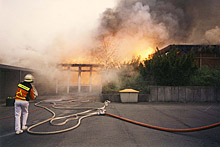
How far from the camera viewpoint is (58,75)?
1694cm

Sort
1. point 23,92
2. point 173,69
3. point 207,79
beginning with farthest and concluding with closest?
point 207,79
point 173,69
point 23,92

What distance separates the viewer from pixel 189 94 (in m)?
10.8

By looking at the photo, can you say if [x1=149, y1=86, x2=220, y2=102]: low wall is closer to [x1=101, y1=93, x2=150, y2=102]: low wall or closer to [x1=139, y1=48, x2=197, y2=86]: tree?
[x1=101, y1=93, x2=150, y2=102]: low wall

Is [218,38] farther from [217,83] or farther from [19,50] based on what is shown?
[19,50]

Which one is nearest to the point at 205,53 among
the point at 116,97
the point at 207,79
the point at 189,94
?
the point at 207,79

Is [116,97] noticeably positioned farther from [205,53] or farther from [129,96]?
[205,53]

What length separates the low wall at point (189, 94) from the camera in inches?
425

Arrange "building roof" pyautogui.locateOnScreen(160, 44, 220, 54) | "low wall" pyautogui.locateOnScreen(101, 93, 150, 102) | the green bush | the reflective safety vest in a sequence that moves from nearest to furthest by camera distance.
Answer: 1. the reflective safety vest
2. "low wall" pyautogui.locateOnScreen(101, 93, 150, 102)
3. the green bush
4. "building roof" pyautogui.locateOnScreen(160, 44, 220, 54)

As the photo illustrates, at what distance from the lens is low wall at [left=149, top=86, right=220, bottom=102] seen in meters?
10.8

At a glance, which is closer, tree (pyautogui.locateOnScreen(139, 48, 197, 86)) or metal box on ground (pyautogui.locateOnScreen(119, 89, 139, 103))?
metal box on ground (pyautogui.locateOnScreen(119, 89, 139, 103))

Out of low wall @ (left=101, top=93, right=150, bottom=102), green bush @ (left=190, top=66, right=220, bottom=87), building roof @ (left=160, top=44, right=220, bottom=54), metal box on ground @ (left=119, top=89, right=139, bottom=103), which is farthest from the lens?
building roof @ (left=160, top=44, right=220, bottom=54)

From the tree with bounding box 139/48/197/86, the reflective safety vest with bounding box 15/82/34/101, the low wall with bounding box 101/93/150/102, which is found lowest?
the low wall with bounding box 101/93/150/102

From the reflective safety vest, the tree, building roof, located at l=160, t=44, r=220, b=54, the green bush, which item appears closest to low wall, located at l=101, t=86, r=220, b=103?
the green bush

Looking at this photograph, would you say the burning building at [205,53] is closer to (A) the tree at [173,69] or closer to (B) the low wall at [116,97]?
(A) the tree at [173,69]
